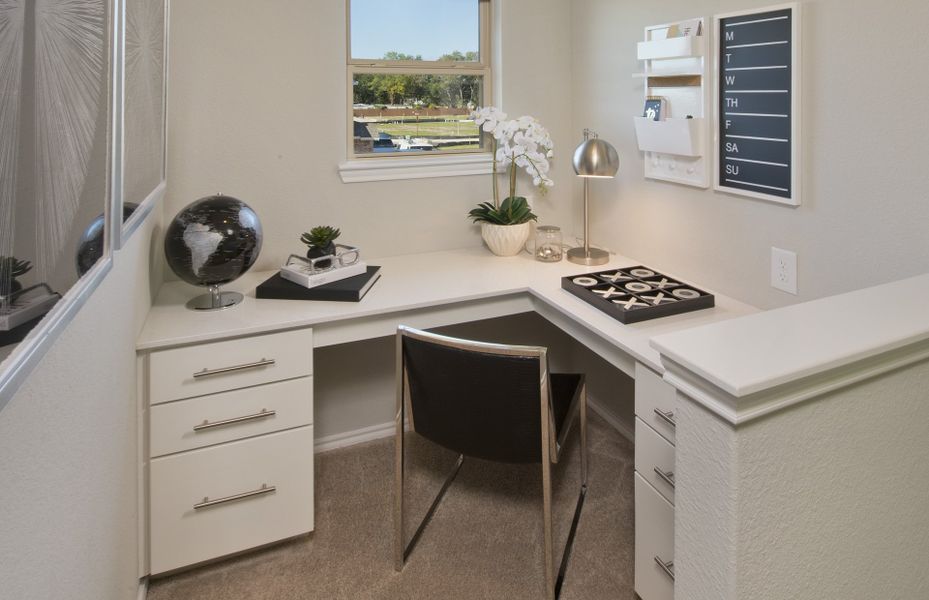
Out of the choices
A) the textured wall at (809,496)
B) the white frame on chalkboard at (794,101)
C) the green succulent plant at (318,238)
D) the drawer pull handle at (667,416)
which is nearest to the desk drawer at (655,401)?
the drawer pull handle at (667,416)

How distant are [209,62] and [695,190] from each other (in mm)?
1754

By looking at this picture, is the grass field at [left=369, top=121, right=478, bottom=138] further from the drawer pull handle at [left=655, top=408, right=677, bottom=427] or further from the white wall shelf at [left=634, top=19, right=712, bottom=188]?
the drawer pull handle at [left=655, top=408, right=677, bottom=427]

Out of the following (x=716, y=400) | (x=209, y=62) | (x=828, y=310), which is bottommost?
(x=716, y=400)

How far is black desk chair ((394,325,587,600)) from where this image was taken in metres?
1.63

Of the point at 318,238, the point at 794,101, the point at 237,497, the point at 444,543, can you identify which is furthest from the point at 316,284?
the point at 794,101

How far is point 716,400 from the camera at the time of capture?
0.87 metres

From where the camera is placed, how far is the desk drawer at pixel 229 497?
1.80 m

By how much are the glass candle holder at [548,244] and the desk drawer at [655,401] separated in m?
0.93

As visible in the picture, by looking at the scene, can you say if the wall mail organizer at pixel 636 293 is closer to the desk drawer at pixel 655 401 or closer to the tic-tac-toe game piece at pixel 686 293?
the tic-tac-toe game piece at pixel 686 293

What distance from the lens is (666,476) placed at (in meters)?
1.57

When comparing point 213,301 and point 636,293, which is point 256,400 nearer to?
point 213,301

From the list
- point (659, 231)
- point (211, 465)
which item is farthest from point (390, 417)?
point (659, 231)

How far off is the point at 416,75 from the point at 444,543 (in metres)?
1.82

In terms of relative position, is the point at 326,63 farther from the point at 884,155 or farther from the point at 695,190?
the point at 884,155
